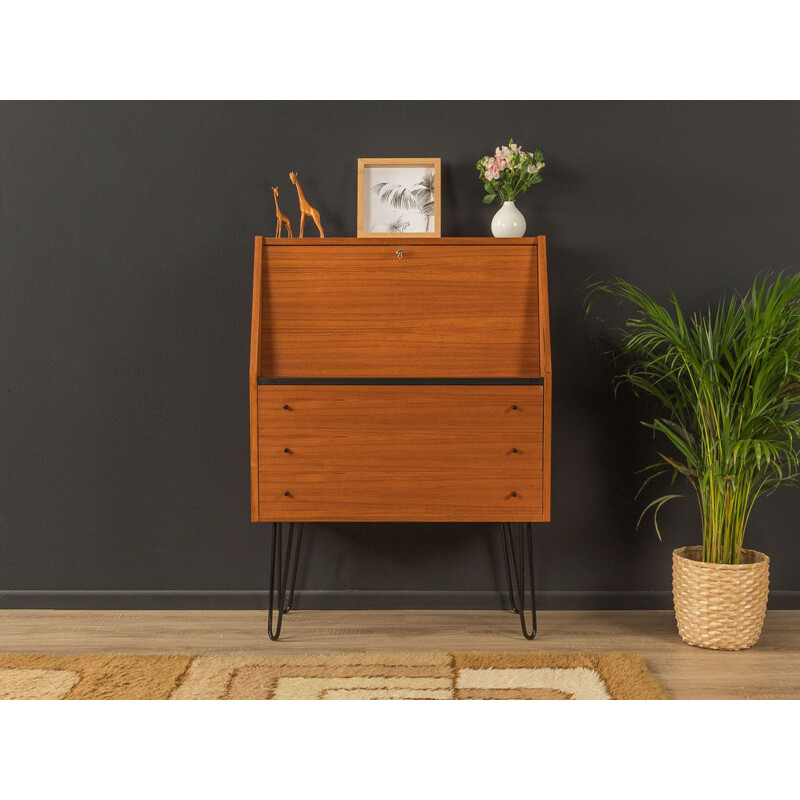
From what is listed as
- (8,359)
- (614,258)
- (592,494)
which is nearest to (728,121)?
(614,258)

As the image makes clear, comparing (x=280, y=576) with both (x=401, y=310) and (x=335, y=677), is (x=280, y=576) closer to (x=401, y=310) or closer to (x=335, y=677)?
(x=335, y=677)

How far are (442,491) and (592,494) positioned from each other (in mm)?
768

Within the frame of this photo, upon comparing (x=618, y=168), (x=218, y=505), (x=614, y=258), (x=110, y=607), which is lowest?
(x=110, y=607)

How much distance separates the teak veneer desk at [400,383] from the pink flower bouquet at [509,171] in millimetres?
256

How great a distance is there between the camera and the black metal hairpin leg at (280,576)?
9.74 feet

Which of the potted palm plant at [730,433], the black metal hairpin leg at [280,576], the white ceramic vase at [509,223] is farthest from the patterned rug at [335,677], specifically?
the white ceramic vase at [509,223]

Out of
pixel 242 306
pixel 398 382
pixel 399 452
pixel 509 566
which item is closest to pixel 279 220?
pixel 242 306

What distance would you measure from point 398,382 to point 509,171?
3.01ft

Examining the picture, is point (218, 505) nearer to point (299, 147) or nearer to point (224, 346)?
point (224, 346)

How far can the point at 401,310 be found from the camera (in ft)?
9.88

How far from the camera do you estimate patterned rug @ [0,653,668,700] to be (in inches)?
97.6

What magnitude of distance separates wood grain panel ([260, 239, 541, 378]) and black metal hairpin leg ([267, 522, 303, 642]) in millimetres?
638

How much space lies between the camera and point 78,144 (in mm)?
3271

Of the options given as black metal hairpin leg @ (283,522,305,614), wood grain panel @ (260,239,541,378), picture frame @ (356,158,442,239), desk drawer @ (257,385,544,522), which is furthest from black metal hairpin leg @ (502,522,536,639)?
picture frame @ (356,158,442,239)
